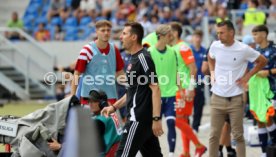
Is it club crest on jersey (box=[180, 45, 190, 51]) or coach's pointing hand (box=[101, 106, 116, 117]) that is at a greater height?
club crest on jersey (box=[180, 45, 190, 51])

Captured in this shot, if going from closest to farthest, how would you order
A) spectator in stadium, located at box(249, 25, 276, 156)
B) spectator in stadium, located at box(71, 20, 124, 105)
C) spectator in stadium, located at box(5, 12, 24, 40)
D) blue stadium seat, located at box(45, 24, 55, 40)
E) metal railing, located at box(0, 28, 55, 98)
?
spectator in stadium, located at box(71, 20, 124, 105), spectator in stadium, located at box(249, 25, 276, 156), metal railing, located at box(0, 28, 55, 98), spectator in stadium, located at box(5, 12, 24, 40), blue stadium seat, located at box(45, 24, 55, 40)

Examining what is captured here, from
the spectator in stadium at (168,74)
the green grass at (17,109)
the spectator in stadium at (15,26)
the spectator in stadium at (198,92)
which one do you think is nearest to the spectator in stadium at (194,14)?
the green grass at (17,109)

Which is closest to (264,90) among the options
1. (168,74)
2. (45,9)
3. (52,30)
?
(168,74)

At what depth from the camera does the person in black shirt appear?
1014 centimetres

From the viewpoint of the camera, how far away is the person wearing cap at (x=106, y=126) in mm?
9930

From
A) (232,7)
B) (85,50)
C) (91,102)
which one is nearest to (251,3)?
(232,7)

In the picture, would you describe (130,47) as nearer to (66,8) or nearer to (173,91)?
(173,91)

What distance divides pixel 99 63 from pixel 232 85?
1.80 meters

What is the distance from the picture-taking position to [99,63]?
12086 mm

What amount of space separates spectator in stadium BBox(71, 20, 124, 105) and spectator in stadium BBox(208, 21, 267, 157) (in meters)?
1.40

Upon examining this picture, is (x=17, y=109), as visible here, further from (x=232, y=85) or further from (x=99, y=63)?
(x=232, y=85)

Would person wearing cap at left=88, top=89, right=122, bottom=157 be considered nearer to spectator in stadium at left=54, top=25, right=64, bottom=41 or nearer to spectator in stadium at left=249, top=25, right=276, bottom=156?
spectator in stadium at left=249, top=25, right=276, bottom=156

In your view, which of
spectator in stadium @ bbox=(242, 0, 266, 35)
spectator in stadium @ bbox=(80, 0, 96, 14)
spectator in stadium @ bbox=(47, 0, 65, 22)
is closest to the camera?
spectator in stadium @ bbox=(242, 0, 266, 35)

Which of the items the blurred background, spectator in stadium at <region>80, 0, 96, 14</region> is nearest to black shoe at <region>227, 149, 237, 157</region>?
the blurred background
